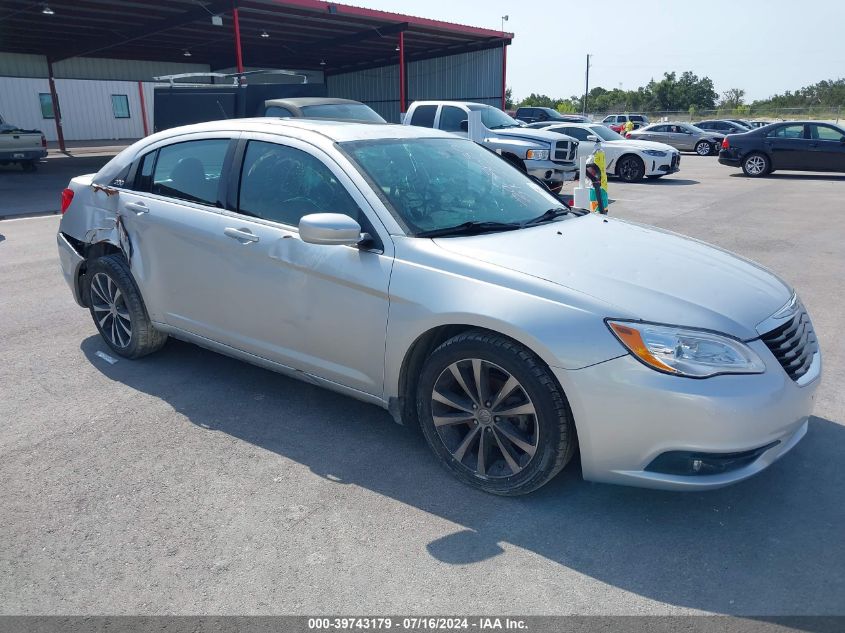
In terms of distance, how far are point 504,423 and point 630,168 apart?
16.4m

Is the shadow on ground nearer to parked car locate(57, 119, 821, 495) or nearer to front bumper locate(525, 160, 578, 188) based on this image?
parked car locate(57, 119, 821, 495)

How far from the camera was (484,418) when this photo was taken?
319 centimetres

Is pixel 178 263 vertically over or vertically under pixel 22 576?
over

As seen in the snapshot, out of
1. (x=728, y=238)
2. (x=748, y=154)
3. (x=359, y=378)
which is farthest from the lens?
(x=748, y=154)

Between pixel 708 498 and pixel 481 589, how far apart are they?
1.26m

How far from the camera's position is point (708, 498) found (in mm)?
3205

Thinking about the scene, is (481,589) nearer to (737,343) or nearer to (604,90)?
(737,343)

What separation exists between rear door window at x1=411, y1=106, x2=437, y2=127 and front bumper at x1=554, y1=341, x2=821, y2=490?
1273cm

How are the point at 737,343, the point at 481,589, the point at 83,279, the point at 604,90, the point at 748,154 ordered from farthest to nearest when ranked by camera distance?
the point at 604,90 < the point at 748,154 < the point at 83,279 < the point at 737,343 < the point at 481,589

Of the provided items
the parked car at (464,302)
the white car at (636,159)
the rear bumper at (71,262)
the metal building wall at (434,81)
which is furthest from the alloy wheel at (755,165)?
the rear bumper at (71,262)

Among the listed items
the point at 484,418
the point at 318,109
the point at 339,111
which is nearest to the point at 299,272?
the point at 484,418

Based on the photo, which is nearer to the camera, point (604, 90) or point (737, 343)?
point (737, 343)

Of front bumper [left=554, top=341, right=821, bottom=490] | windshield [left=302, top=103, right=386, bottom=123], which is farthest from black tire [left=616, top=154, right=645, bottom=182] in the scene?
front bumper [left=554, top=341, right=821, bottom=490]

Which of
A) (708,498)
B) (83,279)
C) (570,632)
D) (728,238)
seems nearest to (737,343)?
(708,498)
